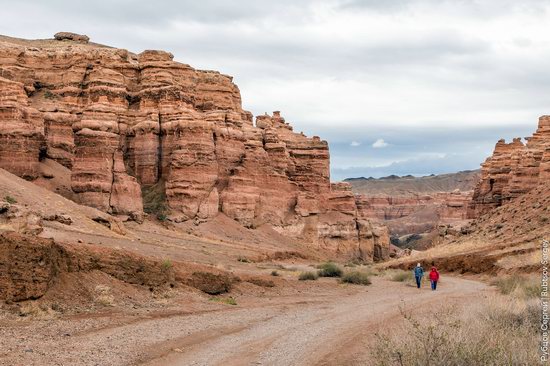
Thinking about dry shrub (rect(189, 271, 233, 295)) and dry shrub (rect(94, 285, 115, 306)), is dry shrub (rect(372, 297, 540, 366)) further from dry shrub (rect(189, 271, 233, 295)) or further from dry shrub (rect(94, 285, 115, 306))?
dry shrub (rect(189, 271, 233, 295))

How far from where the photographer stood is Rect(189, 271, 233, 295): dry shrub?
22625 mm

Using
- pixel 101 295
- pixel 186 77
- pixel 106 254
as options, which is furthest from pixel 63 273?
pixel 186 77

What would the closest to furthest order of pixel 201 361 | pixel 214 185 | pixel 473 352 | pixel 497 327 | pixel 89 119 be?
pixel 473 352, pixel 497 327, pixel 201 361, pixel 89 119, pixel 214 185

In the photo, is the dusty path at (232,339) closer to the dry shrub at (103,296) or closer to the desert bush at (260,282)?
the dry shrub at (103,296)

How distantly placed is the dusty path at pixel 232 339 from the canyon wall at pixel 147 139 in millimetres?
35944

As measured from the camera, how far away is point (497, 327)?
35.6 ft

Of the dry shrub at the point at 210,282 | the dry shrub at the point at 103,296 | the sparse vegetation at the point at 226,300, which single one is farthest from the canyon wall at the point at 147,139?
the dry shrub at the point at 103,296

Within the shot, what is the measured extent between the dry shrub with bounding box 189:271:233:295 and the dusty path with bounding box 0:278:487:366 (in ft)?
7.97

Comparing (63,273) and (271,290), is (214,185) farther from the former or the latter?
(63,273)

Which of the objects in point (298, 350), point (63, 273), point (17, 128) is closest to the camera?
point (298, 350)

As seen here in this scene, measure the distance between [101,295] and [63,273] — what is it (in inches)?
45.5

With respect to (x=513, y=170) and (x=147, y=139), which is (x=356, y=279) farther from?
(x=513, y=170)

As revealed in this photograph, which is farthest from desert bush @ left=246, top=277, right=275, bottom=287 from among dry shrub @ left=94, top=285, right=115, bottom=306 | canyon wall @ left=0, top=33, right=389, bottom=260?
canyon wall @ left=0, top=33, right=389, bottom=260

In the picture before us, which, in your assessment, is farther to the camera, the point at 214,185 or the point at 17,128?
the point at 214,185
